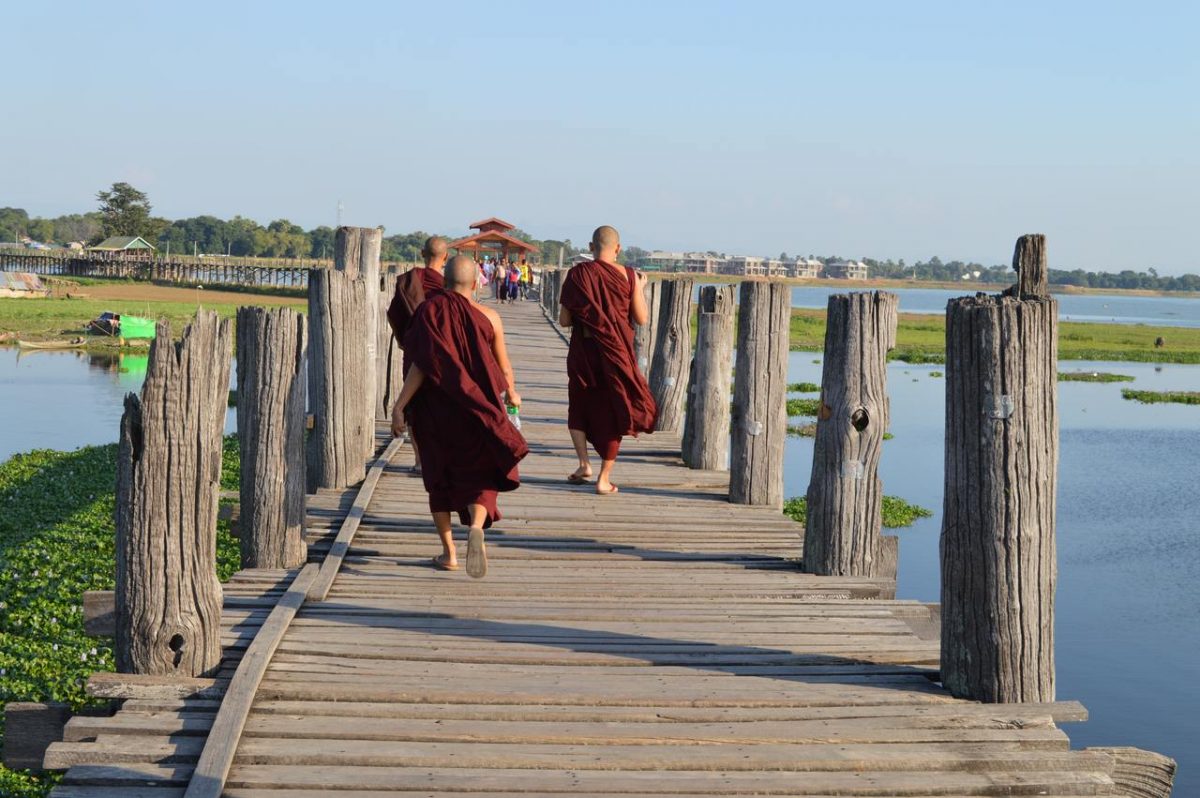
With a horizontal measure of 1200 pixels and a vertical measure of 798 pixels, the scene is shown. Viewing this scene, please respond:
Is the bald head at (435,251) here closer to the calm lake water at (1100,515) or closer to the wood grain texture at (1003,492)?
the wood grain texture at (1003,492)

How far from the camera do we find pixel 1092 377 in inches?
1512

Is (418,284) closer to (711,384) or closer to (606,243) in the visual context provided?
(606,243)

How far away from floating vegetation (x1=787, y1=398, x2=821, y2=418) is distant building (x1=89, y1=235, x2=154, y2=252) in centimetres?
7660

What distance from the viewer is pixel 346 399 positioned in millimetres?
8023

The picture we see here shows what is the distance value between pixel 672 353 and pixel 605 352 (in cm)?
252

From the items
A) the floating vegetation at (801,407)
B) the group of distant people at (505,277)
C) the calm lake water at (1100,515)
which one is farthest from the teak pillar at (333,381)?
the group of distant people at (505,277)

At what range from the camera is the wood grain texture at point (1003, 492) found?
14.0 feet

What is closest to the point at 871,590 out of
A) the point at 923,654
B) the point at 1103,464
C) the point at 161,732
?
the point at 923,654

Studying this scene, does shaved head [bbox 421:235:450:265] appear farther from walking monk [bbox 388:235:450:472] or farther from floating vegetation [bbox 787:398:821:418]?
floating vegetation [bbox 787:398:821:418]

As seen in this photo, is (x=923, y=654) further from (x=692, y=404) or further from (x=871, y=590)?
(x=692, y=404)

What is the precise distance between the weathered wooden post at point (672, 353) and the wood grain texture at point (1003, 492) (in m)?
5.50

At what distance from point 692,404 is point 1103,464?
16.3 m

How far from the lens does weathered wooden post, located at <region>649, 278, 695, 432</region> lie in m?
10.2

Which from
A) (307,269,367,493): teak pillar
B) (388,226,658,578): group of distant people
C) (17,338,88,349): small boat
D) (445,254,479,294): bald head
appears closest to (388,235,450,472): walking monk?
(307,269,367,493): teak pillar
